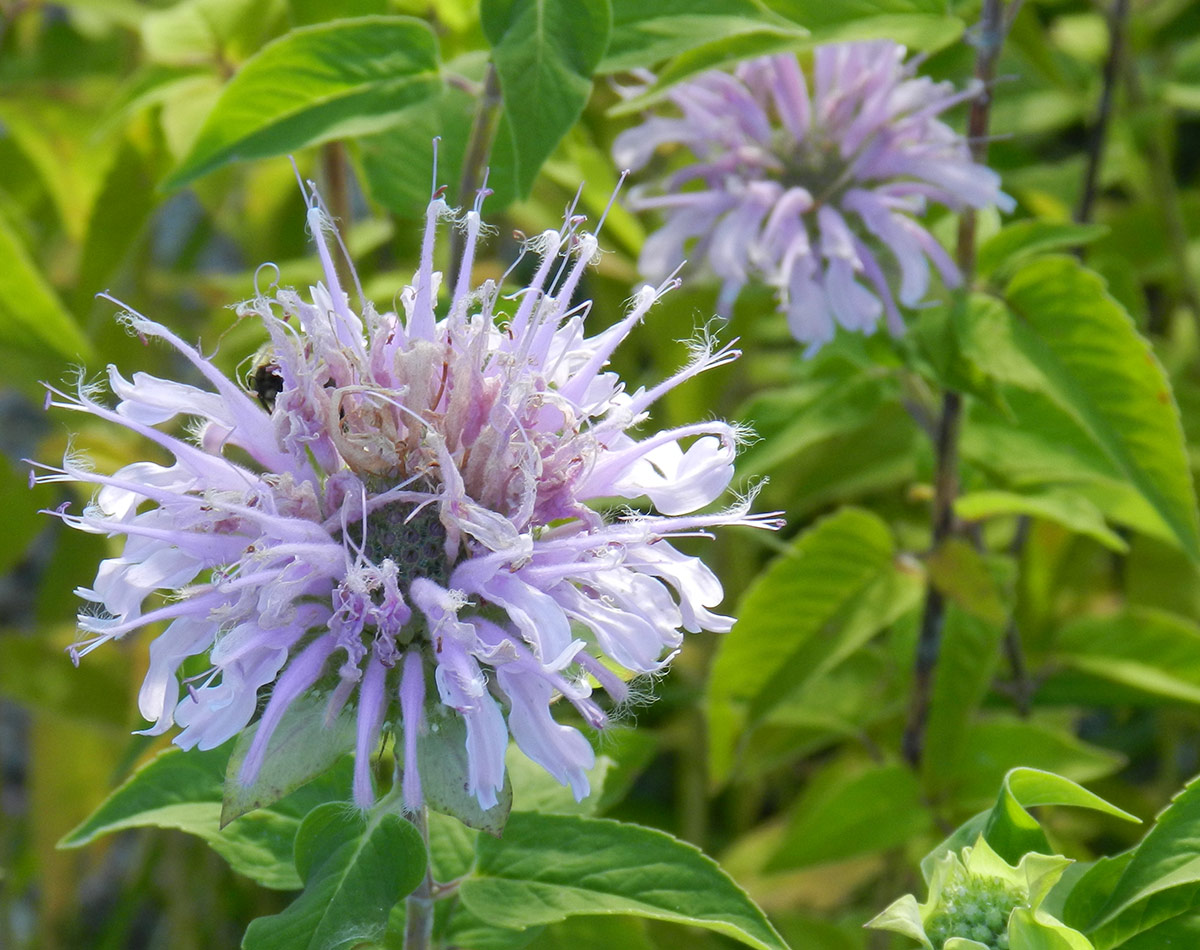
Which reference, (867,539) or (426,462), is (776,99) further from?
(426,462)

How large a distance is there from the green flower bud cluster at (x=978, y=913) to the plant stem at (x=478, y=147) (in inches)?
23.4

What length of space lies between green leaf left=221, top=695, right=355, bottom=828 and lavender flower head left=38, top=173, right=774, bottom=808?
0.01 m

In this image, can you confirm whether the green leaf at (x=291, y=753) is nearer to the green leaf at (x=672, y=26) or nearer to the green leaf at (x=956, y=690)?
the green leaf at (x=672, y=26)

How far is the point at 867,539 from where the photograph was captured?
1266mm

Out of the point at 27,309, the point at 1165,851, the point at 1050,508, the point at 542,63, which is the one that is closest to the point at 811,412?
the point at 1050,508

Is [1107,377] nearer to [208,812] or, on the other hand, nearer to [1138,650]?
[1138,650]

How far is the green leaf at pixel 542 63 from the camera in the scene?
0.86 m

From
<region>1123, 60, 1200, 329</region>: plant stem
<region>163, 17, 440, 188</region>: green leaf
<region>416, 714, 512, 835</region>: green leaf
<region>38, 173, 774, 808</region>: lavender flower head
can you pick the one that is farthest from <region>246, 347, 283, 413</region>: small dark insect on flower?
→ <region>1123, 60, 1200, 329</region>: plant stem

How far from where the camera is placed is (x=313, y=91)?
0.99m

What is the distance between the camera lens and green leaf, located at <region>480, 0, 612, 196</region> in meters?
0.86

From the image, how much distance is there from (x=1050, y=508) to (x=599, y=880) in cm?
64

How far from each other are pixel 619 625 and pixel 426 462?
160 millimetres

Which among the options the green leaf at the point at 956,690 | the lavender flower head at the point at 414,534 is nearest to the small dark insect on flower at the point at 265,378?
the lavender flower head at the point at 414,534

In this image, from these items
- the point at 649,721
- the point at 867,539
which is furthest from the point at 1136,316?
the point at 649,721
